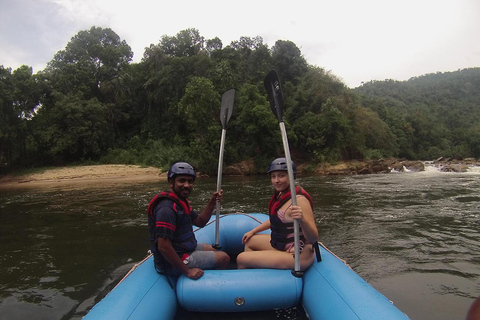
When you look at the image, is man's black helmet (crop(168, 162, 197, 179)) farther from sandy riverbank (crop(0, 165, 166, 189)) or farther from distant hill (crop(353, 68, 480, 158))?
distant hill (crop(353, 68, 480, 158))

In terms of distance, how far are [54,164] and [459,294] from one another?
2442cm

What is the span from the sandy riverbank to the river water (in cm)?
924

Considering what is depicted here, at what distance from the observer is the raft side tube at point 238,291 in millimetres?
2371

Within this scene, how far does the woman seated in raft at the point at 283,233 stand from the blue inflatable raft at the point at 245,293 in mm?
99

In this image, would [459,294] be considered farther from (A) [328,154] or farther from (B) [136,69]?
(B) [136,69]

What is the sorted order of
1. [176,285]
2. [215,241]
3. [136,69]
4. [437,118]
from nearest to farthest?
[176,285], [215,241], [136,69], [437,118]

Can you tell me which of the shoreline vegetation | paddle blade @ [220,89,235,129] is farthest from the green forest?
paddle blade @ [220,89,235,129]

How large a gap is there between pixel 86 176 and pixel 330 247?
55.8ft

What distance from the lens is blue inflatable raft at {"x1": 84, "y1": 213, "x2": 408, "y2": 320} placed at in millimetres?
2057

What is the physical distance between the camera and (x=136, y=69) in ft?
97.8

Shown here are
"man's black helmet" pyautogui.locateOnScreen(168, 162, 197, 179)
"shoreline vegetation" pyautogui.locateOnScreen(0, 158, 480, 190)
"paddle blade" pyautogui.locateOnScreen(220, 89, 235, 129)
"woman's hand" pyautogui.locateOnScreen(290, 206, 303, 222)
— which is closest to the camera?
"woman's hand" pyautogui.locateOnScreen(290, 206, 303, 222)

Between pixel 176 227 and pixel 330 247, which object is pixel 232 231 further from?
pixel 330 247

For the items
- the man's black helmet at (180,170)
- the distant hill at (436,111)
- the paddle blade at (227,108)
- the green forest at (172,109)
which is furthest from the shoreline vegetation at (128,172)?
the distant hill at (436,111)

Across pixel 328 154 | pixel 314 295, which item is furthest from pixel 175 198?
pixel 328 154
